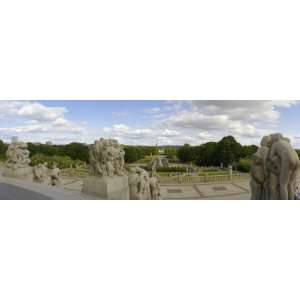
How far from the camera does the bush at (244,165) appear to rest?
5137 millimetres

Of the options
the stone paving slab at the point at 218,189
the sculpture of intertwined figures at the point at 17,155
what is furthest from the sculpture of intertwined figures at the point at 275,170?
the sculpture of intertwined figures at the point at 17,155

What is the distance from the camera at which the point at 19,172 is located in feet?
22.8

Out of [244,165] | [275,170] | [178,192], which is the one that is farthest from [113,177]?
[275,170]

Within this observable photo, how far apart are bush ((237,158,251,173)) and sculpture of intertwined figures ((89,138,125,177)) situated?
7.80 ft

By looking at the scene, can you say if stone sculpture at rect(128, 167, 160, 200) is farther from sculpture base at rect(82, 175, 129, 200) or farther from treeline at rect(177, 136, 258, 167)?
treeline at rect(177, 136, 258, 167)

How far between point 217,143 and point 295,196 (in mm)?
1769

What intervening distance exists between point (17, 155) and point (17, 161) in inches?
7.2

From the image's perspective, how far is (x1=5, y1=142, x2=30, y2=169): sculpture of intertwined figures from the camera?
22.3 feet

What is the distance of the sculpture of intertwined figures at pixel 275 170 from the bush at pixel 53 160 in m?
4.29

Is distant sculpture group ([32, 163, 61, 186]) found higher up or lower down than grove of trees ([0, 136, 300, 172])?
lower down

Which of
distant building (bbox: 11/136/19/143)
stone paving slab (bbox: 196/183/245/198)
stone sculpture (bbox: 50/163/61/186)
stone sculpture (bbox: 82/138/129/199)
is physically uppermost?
distant building (bbox: 11/136/19/143)

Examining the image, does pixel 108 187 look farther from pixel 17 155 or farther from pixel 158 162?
pixel 17 155

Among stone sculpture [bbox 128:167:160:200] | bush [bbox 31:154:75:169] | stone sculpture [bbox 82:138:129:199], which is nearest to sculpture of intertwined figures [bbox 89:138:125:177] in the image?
stone sculpture [bbox 82:138:129:199]
